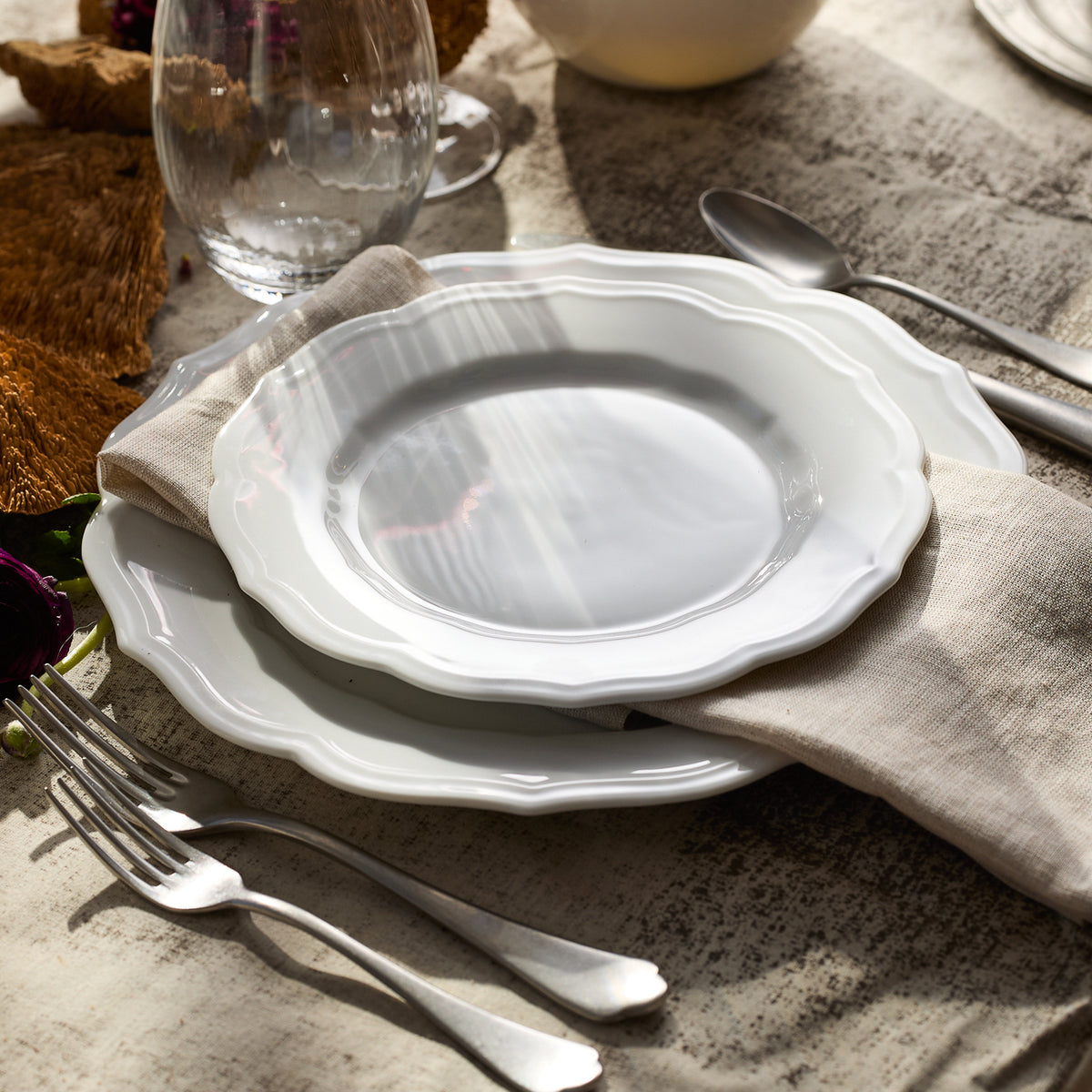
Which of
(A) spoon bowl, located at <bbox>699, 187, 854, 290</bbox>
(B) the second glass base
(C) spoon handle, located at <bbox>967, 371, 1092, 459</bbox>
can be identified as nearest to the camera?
(C) spoon handle, located at <bbox>967, 371, 1092, 459</bbox>

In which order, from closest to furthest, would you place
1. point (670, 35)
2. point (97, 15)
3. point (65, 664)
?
point (65, 664) < point (670, 35) < point (97, 15)

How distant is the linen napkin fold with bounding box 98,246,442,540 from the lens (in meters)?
0.44

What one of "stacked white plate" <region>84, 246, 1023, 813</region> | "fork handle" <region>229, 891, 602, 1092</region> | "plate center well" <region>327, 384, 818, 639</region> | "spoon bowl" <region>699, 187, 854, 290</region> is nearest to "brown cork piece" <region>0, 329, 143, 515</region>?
"stacked white plate" <region>84, 246, 1023, 813</region>

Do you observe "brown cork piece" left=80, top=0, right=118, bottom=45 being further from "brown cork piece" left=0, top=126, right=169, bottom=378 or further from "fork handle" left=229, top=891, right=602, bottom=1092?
"fork handle" left=229, top=891, right=602, bottom=1092

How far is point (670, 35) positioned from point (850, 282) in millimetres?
237

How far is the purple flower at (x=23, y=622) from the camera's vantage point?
41 cm

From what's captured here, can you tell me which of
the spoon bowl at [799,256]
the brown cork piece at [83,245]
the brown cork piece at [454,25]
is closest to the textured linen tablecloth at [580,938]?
the spoon bowl at [799,256]

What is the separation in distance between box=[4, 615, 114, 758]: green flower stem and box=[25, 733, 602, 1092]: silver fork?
23mm

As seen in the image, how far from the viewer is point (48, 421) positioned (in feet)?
1.69

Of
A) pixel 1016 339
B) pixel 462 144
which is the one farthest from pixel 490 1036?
pixel 462 144

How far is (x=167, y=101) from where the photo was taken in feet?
1.89

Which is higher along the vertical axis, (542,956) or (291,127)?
(291,127)

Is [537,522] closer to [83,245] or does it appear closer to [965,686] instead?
[965,686]

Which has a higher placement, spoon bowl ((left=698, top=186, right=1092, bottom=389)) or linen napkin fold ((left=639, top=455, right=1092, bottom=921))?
spoon bowl ((left=698, top=186, right=1092, bottom=389))
